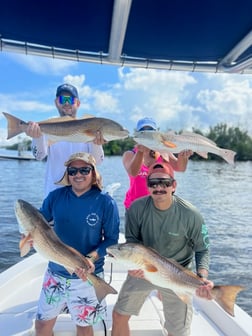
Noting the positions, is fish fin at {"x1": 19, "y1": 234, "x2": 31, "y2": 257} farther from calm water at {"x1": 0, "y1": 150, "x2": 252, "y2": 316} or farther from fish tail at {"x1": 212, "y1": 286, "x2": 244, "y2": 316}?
calm water at {"x1": 0, "y1": 150, "x2": 252, "y2": 316}

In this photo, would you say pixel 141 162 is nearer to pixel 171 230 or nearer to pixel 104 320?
pixel 171 230

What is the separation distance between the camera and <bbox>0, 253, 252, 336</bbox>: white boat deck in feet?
11.0

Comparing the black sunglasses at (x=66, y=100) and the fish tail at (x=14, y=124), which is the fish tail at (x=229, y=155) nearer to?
the black sunglasses at (x=66, y=100)

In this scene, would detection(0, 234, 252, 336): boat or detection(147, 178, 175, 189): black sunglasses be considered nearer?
detection(147, 178, 175, 189): black sunglasses

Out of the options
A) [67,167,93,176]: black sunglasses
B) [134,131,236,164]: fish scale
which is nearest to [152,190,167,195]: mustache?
[134,131,236,164]: fish scale

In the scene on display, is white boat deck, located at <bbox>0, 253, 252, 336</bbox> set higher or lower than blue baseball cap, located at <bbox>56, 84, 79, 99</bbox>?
lower

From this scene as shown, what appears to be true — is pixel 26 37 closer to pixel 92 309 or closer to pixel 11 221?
pixel 92 309

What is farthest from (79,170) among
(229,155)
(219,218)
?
(219,218)

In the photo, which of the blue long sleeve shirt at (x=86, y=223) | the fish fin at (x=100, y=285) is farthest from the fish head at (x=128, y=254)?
the blue long sleeve shirt at (x=86, y=223)

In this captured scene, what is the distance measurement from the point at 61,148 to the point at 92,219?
0.84m

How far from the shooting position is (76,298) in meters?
2.85

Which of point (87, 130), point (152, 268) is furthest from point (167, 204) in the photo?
point (87, 130)

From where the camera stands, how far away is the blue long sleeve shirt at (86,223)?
2854 millimetres

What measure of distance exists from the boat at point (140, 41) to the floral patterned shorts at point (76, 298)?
0.47 meters
